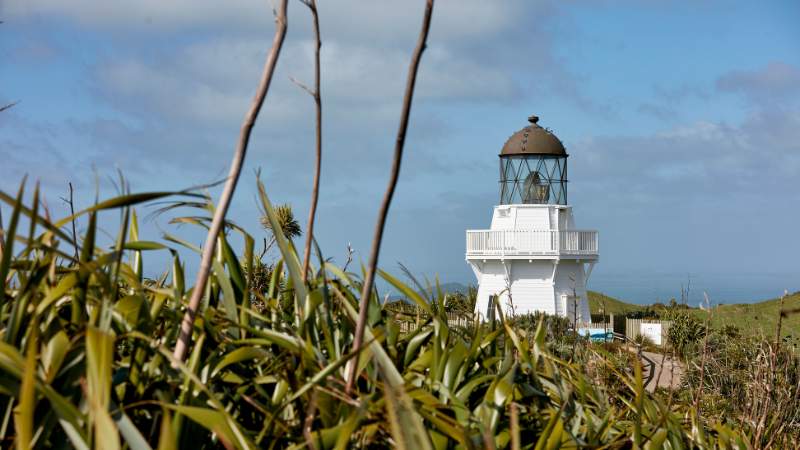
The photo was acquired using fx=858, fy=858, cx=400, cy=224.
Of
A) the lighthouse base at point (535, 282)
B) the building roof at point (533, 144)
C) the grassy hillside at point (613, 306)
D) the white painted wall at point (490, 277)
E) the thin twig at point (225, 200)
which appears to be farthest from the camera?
the grassy hillside at point (613, 306)

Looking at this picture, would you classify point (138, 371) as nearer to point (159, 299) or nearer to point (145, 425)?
point (145, 425)

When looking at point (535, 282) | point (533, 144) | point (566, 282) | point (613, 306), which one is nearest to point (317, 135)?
point (533, 144)

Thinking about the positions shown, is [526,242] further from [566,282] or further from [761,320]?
[761,320]

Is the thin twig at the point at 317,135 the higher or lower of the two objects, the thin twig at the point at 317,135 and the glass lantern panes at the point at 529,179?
the lower

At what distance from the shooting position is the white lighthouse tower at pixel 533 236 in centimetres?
2861

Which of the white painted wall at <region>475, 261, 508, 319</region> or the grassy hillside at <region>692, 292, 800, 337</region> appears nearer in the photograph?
the grassy hillside at <region>692, 292, 800, 337</region>

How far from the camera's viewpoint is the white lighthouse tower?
93.9 feet

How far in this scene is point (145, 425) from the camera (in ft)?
5.71

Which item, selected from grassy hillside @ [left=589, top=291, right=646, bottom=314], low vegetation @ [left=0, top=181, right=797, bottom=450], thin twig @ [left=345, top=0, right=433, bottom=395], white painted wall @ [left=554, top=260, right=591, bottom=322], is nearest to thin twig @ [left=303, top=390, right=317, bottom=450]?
low vegetation @ [left=0, top=181, right=797, bottom=450]

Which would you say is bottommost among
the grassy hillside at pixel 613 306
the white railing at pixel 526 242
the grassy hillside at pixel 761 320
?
the grassy hillside at pixel 761 320

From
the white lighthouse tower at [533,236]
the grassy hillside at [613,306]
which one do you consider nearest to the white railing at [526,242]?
the white lighthouse tower at [533,236]

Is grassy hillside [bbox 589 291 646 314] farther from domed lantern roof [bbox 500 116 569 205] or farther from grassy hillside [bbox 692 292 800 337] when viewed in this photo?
domed lantern roof [bbox 500 116 569 205]

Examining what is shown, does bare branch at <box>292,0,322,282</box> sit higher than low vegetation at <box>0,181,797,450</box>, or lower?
higher

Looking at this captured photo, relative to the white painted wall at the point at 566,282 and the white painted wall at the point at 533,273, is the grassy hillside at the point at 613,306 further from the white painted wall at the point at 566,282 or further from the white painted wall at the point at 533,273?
the white painted wall at the point at 533,273
